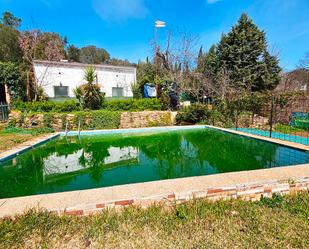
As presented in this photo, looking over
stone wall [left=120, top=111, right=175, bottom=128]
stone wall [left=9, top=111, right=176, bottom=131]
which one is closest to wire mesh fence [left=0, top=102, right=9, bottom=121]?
stone wall [left=9, top=111, right=176, bottom=131]

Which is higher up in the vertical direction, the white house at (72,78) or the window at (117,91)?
the white house at (72,78)

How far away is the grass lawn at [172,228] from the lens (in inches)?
Result: 87.7

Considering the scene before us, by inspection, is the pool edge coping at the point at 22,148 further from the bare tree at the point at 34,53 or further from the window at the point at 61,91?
the bare tree at the point at 34,53

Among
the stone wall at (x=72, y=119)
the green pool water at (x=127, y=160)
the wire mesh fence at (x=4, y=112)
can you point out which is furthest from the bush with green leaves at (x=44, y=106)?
the green pool water at (x=127, y=160)

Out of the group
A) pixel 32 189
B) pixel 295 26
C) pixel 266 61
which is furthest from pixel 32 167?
pixel 266 61

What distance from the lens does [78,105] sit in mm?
13484

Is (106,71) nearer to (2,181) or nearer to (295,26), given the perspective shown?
(2,181)

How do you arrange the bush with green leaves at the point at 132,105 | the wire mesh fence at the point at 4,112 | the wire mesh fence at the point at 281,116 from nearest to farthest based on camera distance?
1. the wire mesh fence at the point at 281,116
2. the wire mesh fence at the point at 4,112
3. the bush with green leaves at the point at 132,105

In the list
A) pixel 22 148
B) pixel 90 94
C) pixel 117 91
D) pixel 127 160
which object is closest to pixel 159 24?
pixel 117 91

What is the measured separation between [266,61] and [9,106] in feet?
70.3

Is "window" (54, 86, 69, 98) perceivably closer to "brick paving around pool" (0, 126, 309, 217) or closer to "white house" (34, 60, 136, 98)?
"white house" (34, 60, 136, 98)

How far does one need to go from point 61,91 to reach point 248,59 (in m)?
16.7

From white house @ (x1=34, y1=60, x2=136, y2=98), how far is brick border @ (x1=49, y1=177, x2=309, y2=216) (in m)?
13.3

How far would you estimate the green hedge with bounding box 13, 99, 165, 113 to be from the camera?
41.1 ft
